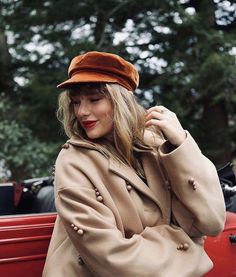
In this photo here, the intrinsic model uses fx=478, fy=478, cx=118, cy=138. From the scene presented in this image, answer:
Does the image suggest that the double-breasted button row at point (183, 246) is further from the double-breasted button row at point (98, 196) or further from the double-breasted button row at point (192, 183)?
the double-breasted button row at point (98, 196)

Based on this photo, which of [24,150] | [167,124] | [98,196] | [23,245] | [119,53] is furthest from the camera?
[119,53]

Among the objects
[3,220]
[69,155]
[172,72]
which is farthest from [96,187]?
[172,72]

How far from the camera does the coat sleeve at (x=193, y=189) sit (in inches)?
74.6

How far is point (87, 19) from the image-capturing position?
7.41m

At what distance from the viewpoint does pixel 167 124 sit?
193 centimetres

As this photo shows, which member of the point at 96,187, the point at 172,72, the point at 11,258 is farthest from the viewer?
the point at 172,72

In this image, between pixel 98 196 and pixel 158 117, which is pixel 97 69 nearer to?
pixel 158 117

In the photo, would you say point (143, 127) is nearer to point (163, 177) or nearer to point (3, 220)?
point (163, 177)

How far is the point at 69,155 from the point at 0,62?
20.4 ft

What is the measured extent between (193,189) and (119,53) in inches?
220

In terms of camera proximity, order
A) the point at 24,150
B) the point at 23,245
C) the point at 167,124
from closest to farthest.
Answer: the point at 167,124 < the point at 23,245 < the point at 24,150

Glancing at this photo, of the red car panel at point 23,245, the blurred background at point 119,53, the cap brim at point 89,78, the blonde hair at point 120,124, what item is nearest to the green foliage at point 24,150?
the blurred background at point 119,53

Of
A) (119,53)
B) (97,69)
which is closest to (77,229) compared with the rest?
(97,69)

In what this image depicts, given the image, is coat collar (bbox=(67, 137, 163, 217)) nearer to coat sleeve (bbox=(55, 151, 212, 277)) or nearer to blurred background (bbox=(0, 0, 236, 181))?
coat sleeve (bbox=(55, 151, 212, 277))
